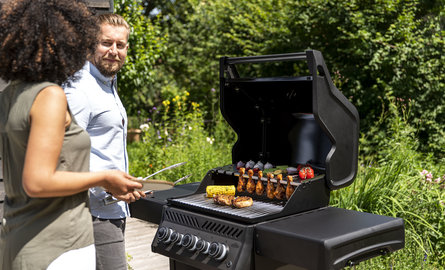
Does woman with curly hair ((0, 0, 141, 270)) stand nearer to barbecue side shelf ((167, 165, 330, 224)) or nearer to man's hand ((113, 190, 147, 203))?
man's hand ((113, 190, 147, 203))

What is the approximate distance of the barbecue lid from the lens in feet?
7.18

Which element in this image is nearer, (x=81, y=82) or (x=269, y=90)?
(x=81, y=82)

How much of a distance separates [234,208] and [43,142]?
3.77 ft

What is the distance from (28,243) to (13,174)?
0.21m

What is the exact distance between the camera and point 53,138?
1.28 metres

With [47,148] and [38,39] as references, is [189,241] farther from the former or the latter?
[38,39]

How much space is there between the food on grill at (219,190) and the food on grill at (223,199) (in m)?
0.09

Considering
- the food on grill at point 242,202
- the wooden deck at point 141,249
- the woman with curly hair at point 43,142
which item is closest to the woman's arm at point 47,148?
the woman with curly hair at point 43,142

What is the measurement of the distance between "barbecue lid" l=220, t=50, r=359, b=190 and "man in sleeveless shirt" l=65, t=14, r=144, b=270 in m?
0.75

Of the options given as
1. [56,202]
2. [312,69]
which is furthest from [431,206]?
[56,202]

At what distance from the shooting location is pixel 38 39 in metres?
1.34

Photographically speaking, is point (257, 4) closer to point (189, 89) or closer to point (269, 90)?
point (189, 89)

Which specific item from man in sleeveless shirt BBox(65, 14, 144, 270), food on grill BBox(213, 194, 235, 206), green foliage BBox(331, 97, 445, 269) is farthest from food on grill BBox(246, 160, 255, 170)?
green foliage BBox(331, 97, 445, 269)

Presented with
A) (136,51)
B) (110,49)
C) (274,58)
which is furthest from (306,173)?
(136,51)
